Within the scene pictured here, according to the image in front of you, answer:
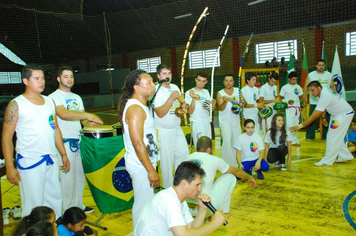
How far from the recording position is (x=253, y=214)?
4.02m

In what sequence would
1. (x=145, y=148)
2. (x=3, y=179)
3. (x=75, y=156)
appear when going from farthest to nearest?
(x=3, y=179) < (x=75, y=156) < (x=145, y=148)

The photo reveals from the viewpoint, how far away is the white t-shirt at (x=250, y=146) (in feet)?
18.0

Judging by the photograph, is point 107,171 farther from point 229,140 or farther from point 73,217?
point 229,140

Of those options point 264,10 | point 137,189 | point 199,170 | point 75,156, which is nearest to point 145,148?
point 137,189

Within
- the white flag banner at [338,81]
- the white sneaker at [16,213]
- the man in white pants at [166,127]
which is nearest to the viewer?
the white sneaker at [16,213]

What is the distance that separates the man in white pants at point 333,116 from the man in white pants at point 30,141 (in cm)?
456

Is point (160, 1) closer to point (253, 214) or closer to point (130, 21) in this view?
point (130, 21)

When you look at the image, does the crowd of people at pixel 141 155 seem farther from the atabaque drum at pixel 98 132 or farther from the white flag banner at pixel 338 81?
the white flag banner at pixel 338 81

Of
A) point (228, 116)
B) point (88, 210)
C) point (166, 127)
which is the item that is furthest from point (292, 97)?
point (88, 210)

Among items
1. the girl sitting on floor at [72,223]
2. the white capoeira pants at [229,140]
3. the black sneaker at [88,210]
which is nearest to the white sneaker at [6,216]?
the black sneaker at [88,210]

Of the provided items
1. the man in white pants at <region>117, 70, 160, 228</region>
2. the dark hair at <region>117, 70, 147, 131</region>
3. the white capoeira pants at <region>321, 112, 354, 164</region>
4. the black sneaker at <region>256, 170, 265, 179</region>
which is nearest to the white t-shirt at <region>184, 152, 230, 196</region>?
the man in white pants at <region>117, 70, 160, 228</region>

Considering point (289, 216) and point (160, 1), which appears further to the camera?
point (160, 1)

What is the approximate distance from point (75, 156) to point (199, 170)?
244 centimetres

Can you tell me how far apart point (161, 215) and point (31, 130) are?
1.73m
